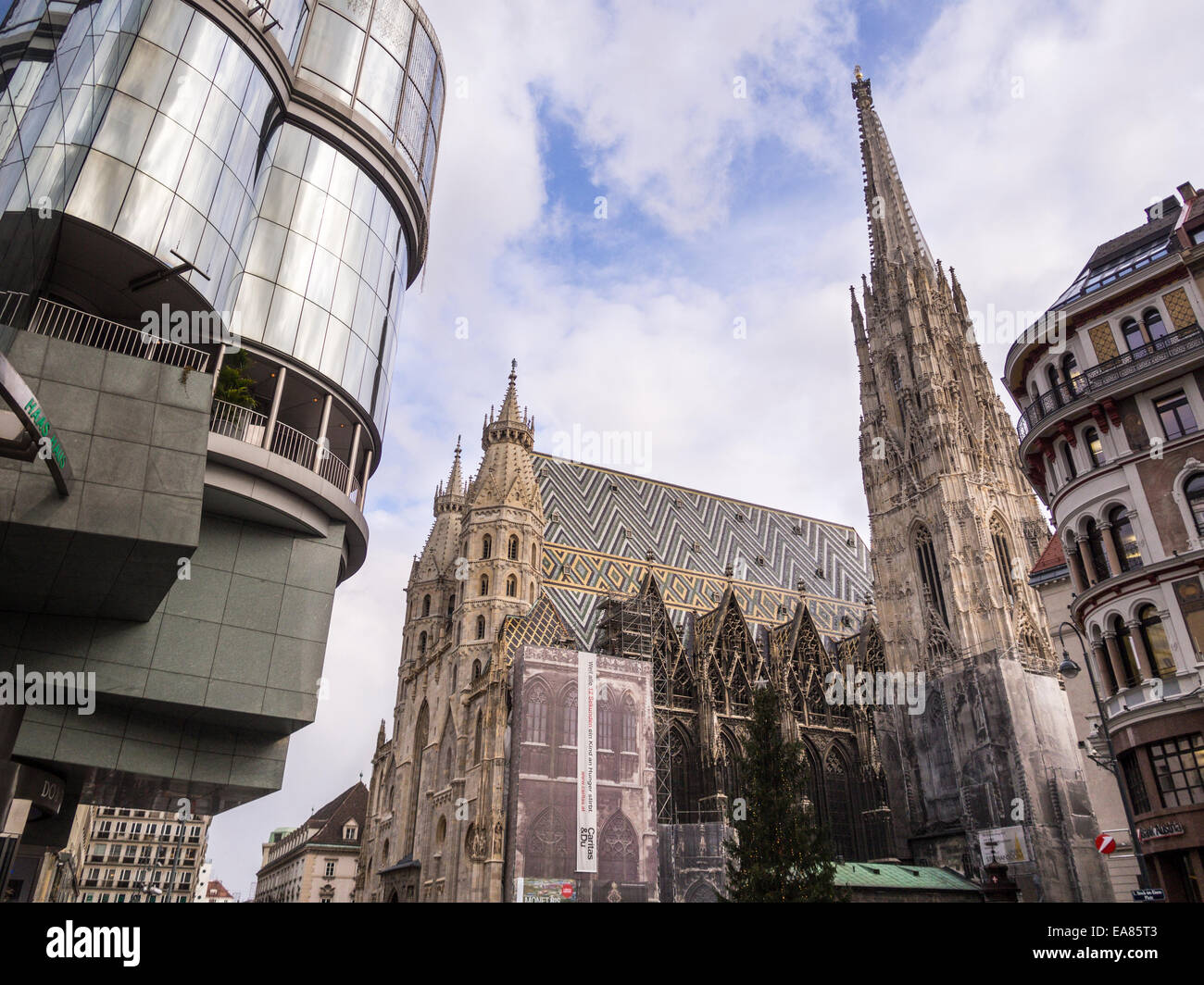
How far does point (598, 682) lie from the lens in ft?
127

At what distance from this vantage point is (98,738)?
19922 millimetres

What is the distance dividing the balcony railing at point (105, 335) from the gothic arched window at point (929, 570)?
1602 inches

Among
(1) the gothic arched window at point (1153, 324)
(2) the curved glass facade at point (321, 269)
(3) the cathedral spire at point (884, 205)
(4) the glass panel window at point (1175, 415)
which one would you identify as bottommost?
(4) the glass panel window at point (1175, 415)

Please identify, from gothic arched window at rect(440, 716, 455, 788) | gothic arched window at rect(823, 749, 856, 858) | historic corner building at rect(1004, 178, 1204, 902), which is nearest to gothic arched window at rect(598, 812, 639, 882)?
gothic arched window at rect(440, 716, 455, 788)

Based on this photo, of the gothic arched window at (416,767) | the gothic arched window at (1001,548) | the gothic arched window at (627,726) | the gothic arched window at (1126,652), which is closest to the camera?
the gothic arched window at (1126,652)

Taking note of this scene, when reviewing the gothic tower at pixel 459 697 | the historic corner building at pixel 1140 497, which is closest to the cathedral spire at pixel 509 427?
the gothic tower at pixel 459 697

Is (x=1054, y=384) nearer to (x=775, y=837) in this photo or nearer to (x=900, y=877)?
(x=775, y=837)

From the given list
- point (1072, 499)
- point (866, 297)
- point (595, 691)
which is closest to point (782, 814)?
point (1072, 499)

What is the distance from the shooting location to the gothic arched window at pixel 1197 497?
17781 mm

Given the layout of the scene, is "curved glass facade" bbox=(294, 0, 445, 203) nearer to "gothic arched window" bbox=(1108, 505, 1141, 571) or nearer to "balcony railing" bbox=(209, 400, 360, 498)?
"balcony railing" bbox=(209, 400, 360, 498)

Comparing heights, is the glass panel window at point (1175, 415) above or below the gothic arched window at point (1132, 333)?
below

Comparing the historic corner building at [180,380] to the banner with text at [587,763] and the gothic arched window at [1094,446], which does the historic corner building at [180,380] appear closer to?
the banner with text at [587,763]

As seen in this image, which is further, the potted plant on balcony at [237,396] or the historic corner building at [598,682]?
the historic corner building at [598,682]

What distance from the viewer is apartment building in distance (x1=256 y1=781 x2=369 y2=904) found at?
73.4m
